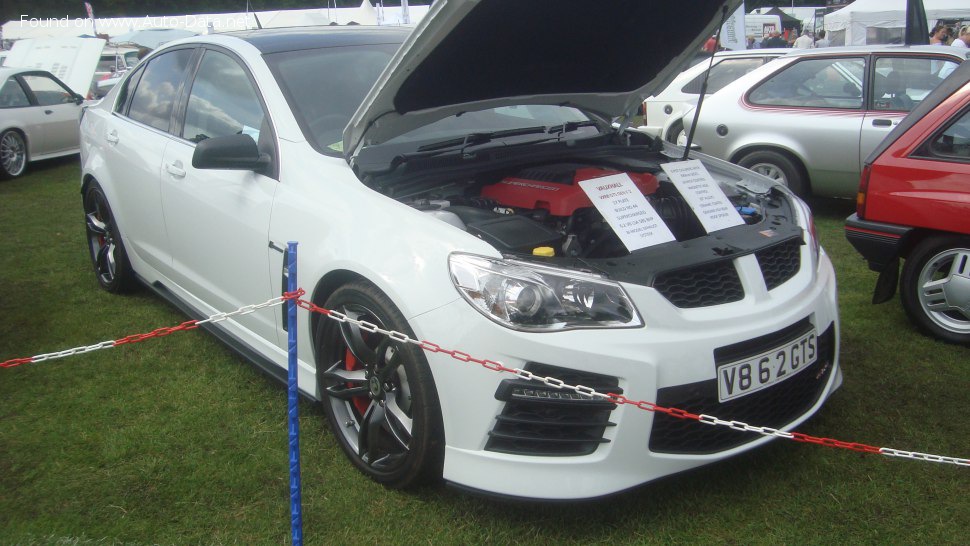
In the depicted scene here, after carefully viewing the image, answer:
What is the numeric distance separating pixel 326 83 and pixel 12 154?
8.44 metres

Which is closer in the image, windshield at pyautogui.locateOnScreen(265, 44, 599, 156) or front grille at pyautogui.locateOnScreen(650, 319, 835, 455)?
front grille at pyautogui.locateOnScreen(650, 319, 835, 455)

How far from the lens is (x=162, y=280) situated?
4328mm

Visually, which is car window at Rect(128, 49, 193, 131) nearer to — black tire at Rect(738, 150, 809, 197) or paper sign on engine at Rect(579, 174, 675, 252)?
paper sign on engine at Rect(579, 174, 675, 252)

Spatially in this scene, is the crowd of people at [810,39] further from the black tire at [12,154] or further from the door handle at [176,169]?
the door handle at [176,169]

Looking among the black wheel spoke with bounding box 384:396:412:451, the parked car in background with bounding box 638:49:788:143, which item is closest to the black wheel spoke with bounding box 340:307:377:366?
the black wheel spoke with bounding box 384:396:412:451

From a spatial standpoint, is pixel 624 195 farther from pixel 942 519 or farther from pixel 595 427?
pixel 942 519

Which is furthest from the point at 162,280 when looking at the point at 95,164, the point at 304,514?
the point at 304,514

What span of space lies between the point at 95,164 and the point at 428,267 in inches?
128

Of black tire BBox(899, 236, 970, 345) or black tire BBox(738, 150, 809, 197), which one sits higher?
black tire BBox(738, 150, 809, 197)

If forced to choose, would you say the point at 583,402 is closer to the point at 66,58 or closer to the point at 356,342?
the point at 356,342


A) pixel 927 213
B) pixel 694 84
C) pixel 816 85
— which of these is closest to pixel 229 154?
pixel 927 213

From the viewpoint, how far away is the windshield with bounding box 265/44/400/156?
328 cm

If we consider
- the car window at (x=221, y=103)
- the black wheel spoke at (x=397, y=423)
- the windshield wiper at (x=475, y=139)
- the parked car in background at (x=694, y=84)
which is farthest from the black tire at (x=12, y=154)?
the black wheel spoke at (x=397, y=423)

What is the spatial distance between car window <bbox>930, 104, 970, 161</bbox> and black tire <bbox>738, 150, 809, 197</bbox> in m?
2.79
